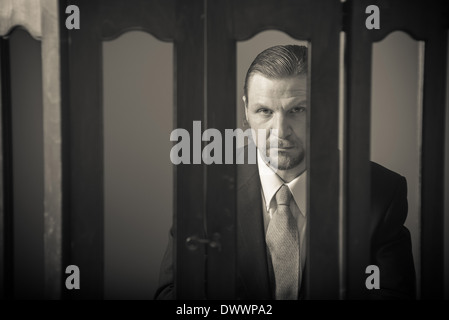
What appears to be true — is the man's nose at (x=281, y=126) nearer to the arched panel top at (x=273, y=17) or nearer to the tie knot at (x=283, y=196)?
the tie knot at (x=283, y=196)

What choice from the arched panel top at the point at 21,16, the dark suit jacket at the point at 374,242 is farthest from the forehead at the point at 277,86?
the arched panel top at the point at 21,16

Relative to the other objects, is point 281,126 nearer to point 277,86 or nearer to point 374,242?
point 277,86

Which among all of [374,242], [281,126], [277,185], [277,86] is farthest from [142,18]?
[374,242]

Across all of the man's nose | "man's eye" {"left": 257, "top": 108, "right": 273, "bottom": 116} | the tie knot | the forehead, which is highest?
the forehead

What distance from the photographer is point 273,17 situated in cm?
136

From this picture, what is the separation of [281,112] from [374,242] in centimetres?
80

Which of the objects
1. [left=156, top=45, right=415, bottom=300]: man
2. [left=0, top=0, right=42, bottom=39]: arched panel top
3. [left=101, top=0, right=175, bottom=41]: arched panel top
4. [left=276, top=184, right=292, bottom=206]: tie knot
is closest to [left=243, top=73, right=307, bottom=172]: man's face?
[left=156, top=45, right=415, bottom=300]: man

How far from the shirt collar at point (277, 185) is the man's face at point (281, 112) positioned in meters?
0.08

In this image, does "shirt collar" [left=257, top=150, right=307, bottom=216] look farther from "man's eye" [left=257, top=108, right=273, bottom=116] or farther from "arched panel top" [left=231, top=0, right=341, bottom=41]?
"arched panel top" [left=231, top=0, right=341, bottom=41]

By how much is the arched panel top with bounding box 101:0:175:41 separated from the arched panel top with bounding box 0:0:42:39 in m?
0.30

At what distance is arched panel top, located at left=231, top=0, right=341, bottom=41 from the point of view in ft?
4.45

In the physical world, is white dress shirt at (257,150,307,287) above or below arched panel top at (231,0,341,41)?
below

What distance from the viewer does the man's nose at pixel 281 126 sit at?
1.38 meters

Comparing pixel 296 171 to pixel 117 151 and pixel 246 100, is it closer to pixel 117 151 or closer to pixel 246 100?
pixel 246 100
